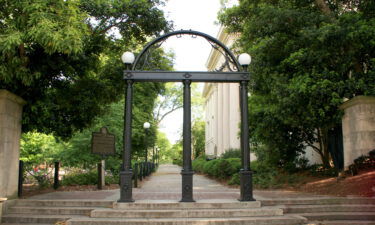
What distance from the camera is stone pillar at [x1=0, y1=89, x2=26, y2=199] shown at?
8.66 m

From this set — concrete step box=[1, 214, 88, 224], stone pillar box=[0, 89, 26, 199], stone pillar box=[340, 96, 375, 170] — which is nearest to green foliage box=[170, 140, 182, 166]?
stone pillar box=[340, 96, 375, 170]

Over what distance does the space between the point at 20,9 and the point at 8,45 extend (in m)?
1.39

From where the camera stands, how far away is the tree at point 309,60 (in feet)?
36.8

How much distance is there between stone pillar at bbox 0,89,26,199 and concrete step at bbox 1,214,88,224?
0.89 metres

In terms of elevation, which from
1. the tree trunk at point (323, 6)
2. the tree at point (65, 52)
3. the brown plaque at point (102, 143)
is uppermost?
the tree trunk at point (323, 6)

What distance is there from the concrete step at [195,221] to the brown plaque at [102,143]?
648 cm

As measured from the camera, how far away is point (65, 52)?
812cm

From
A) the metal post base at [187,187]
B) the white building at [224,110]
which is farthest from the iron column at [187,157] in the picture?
the white building at [224,110]

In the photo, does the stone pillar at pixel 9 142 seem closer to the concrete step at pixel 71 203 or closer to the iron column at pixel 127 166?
the concrete step at pixel 71 203

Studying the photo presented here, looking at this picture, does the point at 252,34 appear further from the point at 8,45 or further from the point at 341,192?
the point at 8,45

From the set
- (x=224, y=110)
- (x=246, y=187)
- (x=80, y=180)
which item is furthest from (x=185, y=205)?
(x=224, y=110)

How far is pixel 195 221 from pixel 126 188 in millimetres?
2112

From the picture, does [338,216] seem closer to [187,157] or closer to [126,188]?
[187,157]

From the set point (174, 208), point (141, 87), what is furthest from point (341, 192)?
point (141, 87)
